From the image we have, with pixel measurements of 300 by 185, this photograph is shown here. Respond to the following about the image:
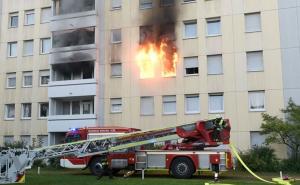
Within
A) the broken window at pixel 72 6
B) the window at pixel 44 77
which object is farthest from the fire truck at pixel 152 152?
the broken window at pixel 72 6

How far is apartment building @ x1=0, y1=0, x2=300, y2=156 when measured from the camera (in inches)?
1228

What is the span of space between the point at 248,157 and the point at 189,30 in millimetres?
10872

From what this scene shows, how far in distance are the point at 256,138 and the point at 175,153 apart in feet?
31.0

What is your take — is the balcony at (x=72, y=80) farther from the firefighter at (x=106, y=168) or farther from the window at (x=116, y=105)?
the firefighter at (x=106, y=168)

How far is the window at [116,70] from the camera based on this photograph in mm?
36031

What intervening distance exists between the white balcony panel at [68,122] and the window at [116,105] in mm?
1632

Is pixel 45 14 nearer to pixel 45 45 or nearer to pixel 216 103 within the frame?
pixel 45 45

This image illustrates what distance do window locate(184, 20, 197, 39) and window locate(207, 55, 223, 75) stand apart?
7.58 ft

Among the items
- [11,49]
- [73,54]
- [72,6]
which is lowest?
[73,54]

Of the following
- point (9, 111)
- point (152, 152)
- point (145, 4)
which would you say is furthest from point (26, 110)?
point (152, 152)

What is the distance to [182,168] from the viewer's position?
23.7 m

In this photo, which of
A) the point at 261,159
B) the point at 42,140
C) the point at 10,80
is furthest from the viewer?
the point at 10,80

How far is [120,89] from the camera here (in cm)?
3547

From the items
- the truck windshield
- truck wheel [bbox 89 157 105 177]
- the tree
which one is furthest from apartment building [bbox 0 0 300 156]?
truck wheel [bbox 89 157 105 177]
